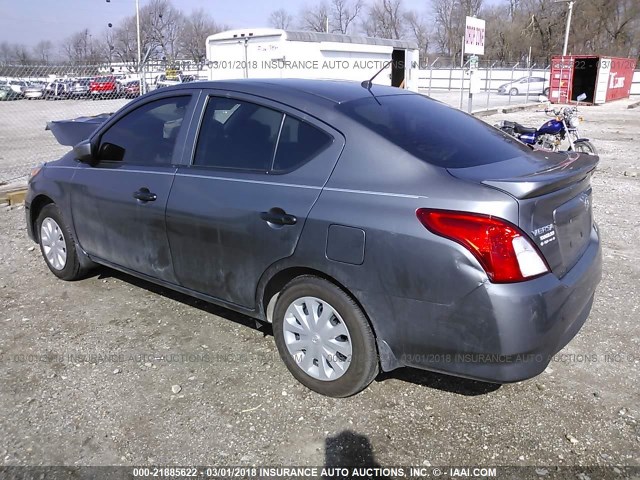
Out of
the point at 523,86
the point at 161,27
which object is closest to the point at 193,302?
the point at 523,86

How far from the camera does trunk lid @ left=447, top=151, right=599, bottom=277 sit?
97.2 inches

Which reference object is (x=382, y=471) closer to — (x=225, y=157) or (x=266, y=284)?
(x=266, y=284)

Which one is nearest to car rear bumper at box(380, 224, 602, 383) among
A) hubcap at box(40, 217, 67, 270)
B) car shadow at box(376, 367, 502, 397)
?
car shadow at box(376, 367, 502, 397)

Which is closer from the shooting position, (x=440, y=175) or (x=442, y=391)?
(x=440, y=175)

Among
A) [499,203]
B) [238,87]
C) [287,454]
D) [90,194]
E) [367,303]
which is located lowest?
[287,454]

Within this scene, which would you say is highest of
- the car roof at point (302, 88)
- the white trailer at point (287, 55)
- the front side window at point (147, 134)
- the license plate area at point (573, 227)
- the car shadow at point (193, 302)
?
the white trailer at point (287, 55)

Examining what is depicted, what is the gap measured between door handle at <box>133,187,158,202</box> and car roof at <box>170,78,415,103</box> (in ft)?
2.39

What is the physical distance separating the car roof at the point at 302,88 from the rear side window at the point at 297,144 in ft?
0.63

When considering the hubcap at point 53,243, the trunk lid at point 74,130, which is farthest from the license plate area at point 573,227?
the trunk lid at point 74,130

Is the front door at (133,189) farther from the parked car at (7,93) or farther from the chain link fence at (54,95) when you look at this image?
the parked car at (7,93)

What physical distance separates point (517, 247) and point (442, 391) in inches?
43.8

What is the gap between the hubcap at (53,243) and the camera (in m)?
4.53

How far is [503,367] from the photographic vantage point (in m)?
2.51

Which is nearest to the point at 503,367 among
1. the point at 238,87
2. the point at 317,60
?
the point at 238,87
